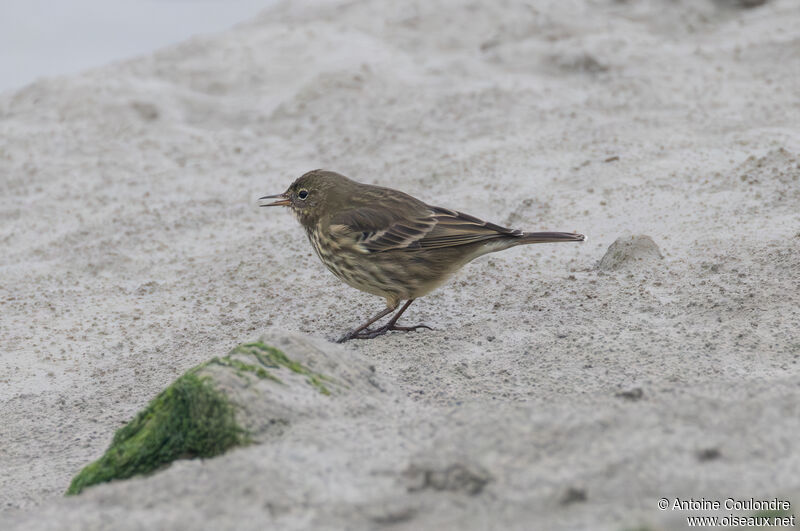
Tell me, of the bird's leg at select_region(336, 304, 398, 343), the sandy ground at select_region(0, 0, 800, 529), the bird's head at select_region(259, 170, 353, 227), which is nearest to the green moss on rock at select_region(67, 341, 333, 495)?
the sandy ground at select_region(0, 0, 800, 529)

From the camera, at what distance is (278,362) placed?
142 inches

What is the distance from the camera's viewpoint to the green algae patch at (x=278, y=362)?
358 centimetres

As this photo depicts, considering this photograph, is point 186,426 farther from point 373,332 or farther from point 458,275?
point 458,275

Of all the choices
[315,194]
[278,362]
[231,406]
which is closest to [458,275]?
[315,194]

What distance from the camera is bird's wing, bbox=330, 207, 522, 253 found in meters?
5.27

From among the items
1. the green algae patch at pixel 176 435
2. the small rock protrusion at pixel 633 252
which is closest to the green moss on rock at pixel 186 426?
the green algae patch at pixel 176 435

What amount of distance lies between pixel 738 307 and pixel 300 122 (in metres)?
5.91

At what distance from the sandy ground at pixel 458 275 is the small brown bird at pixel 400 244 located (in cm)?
32

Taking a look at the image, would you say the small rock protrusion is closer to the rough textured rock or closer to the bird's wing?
the bird's wing

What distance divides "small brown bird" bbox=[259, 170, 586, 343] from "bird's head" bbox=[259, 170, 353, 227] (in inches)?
7.0

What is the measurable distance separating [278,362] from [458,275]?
2818 mm

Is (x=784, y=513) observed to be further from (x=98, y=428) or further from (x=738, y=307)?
(x=98, y=428)

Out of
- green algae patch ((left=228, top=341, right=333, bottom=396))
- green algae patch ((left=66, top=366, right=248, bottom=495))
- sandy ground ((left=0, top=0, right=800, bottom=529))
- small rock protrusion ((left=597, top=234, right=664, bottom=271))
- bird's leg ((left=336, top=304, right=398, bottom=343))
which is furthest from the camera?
small rock protrusion ((left=597, top=234, right=664, bottom=271))

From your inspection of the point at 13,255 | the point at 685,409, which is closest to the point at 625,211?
Result: the point at 685,409
